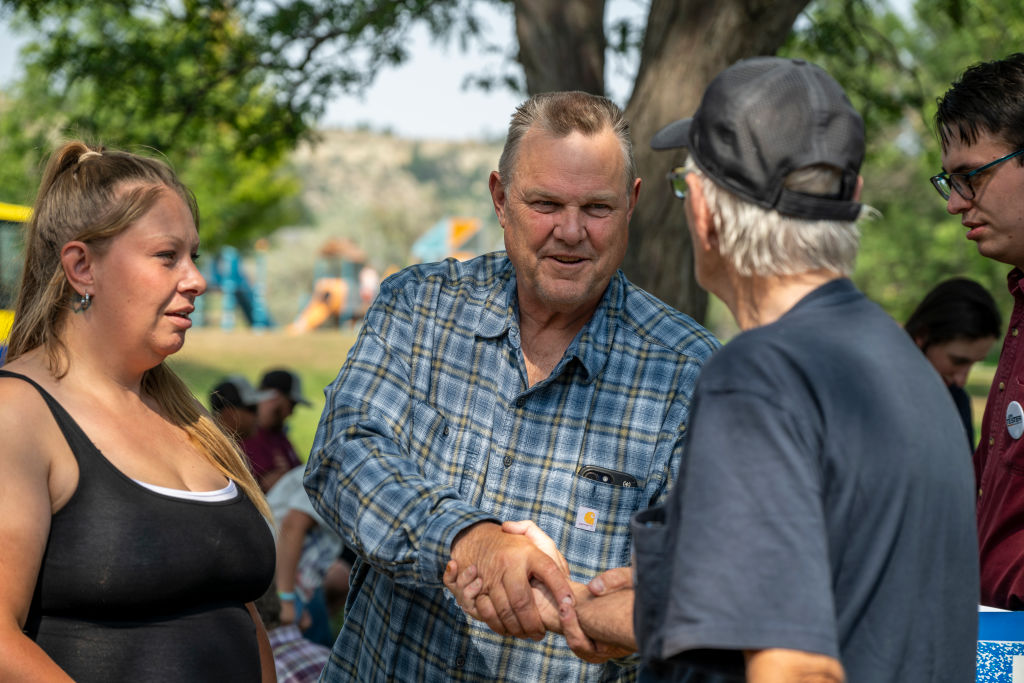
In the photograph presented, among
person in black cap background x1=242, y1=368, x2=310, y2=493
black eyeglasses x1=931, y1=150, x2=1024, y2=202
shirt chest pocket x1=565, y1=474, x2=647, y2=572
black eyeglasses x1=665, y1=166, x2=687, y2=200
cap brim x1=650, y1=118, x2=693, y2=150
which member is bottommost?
person in black cap background x1=242, y1=368, x2=310, y2=493

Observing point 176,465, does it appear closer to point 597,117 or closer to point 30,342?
point 30,342

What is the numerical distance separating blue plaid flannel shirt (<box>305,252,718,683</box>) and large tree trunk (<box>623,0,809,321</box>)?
9.92ft

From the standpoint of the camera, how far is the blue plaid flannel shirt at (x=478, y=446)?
2457 millimetres

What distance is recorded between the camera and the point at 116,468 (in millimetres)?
2389

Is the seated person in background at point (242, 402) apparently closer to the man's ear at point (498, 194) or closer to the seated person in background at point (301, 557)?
the seated person in background at point (301, 557)

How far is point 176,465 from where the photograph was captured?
2.62 metres

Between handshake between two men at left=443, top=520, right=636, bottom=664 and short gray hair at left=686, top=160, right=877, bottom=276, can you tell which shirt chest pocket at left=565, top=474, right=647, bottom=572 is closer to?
handshake between two men at left=443, top=520, right=636, bottom=664

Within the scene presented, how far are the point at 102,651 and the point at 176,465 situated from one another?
0.50 metres

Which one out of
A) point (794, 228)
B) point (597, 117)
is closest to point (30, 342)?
point (597, 117)

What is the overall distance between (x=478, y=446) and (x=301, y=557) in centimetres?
418

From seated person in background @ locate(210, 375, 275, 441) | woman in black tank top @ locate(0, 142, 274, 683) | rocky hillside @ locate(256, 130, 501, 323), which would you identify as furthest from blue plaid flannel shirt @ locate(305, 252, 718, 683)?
rocky hillside @ locate(256, 130, 501, 323)

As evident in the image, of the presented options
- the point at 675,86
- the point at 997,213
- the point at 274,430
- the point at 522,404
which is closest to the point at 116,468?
the point at 522,404

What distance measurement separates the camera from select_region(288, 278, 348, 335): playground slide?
154 feet

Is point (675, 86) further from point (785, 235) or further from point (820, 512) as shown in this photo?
point (820, 512)
